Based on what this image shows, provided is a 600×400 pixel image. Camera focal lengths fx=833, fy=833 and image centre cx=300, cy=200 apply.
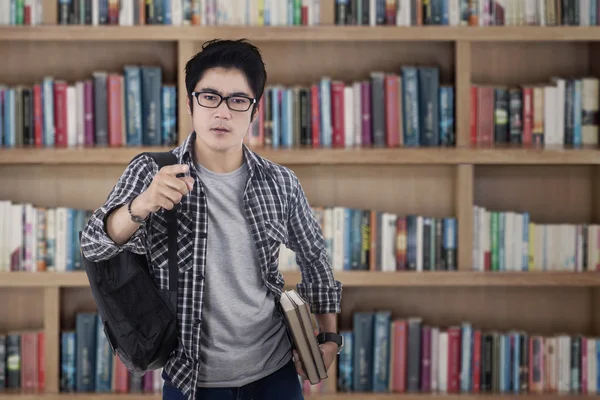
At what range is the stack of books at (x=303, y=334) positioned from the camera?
5.14 ft

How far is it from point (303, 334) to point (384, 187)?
152 cm

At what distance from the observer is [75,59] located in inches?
117

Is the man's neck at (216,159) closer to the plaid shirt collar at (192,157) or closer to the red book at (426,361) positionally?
the plaid shirt collar at (192,157)

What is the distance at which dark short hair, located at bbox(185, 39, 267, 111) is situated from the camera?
1.55m

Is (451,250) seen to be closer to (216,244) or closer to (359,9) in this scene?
(359,9)

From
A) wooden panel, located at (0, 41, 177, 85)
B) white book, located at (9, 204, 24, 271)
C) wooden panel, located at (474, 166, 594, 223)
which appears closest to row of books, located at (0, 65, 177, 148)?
wooden panel, located at (0, 41, 177, 85)

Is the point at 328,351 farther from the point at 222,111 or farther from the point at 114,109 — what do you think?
the point at 114,109

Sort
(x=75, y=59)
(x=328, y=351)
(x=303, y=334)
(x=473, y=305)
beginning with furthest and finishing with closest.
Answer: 1. (x=473, y=305)
2. (x=75, y=59)
3. (x=328, y=351)
4. (x=303, y=334)

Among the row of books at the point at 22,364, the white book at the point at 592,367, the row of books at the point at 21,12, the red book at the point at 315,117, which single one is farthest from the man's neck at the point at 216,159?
the white book at the point at 592,367

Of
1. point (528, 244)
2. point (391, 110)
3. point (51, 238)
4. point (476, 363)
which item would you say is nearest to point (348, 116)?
point (391, 110)

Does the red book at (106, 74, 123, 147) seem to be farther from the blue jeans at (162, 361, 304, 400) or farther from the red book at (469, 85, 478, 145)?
the blue jeans at (162, 361, 304, 400)

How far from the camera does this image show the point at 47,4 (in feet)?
9.10

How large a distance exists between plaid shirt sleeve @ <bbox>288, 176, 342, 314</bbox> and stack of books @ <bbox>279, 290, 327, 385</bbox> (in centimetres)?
14

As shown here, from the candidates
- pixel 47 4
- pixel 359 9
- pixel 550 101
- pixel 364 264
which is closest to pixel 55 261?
pixel 47 4
